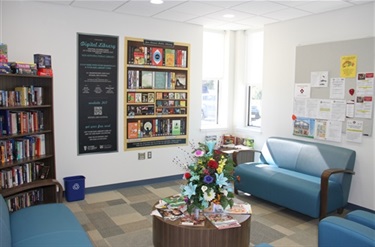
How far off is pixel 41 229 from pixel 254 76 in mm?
4332

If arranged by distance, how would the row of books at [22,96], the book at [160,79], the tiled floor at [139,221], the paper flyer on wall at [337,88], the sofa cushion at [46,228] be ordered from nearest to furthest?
the sofa cushion at [46,228] < the tiled floor at [139,221] < the row of books at [22,96] < the paper flyer on wall at [337,88] < the book at [160,79]

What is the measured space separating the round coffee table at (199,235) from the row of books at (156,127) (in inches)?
96.9

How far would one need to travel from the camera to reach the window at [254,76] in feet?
18.3

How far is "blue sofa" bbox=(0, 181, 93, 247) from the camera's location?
2.23 m

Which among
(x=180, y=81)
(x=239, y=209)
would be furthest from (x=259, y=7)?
(x=239, y=209)

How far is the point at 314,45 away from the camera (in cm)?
446

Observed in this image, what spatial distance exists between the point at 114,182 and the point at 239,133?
8.14 ft

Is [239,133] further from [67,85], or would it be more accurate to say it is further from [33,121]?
[33,121]

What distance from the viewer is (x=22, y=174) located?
143 inches

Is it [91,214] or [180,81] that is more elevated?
[180,81]

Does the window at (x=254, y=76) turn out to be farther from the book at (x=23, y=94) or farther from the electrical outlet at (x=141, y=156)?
the book at (x=23, y=94)

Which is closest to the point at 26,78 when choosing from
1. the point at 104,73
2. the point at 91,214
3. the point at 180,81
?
the point at 104,73

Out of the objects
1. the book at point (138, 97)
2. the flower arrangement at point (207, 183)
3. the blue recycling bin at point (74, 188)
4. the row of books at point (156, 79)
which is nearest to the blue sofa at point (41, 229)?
the flower arrangement at point (207, 183)

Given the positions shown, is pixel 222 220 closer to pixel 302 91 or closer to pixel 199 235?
pixel 199 235
